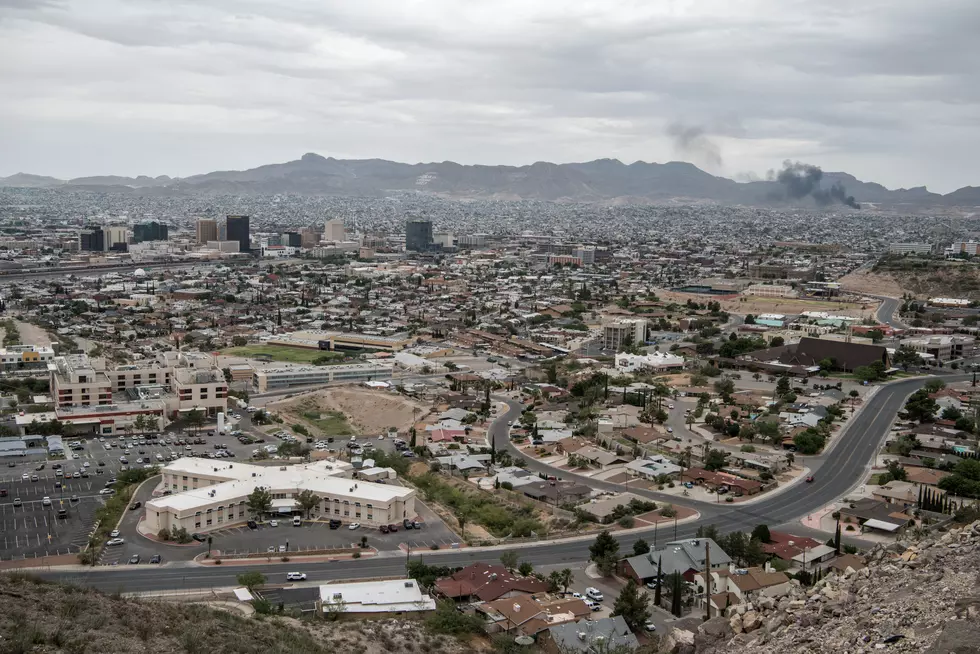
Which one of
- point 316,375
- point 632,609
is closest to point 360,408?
point 316,375

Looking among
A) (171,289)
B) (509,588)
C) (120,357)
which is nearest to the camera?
(509,588)

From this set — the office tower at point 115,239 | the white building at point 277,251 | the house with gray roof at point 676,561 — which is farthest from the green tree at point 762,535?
the office tower at point 115,239

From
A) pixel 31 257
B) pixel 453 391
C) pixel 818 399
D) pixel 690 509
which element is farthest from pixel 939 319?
pixel 31 257

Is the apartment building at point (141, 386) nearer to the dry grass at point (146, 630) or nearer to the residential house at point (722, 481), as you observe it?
the residential house at point (722, 481)

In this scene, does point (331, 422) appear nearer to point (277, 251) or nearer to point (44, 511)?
point (44, 511)

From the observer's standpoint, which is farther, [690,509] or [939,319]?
[939,319]

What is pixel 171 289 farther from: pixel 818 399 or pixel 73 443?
pixel 818 399

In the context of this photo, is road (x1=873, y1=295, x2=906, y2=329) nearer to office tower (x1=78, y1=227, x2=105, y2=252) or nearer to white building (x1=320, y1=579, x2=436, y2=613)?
white building (x1=320, y1=579, x2=436, y2=613)
